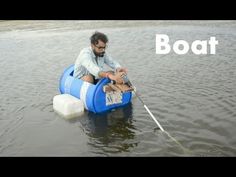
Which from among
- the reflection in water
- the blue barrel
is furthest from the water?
the blue barrel

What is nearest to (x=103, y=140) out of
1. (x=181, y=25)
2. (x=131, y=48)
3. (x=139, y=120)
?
(x=139, y=120)

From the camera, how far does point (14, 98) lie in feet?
28.7

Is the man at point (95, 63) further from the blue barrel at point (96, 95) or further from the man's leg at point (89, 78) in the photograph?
the blue barrel at point (96, 95)

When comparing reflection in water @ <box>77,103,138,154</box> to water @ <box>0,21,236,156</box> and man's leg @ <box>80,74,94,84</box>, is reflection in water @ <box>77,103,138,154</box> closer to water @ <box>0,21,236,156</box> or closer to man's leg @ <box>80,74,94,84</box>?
water @ <box>0,21,236,156</box>

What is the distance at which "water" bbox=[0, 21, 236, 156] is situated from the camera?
5.92m

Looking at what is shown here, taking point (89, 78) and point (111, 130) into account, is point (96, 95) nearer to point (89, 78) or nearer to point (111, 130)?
point (89, 78)

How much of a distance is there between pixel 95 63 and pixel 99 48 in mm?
403

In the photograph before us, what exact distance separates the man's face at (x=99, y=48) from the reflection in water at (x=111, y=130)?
131 centimetres

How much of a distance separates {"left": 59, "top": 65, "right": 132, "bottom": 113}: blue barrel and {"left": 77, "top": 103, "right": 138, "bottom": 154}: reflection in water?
137 mm

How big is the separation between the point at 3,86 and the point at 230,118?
20.5 feet

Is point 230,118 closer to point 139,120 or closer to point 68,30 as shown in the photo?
point 139,120

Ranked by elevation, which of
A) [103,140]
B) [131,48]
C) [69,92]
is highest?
[131,48]

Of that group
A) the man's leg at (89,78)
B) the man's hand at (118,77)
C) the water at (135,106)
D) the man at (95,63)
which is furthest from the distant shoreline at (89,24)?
the man's hand at (118,77)

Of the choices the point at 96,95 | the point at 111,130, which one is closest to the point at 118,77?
the point at 96,95
